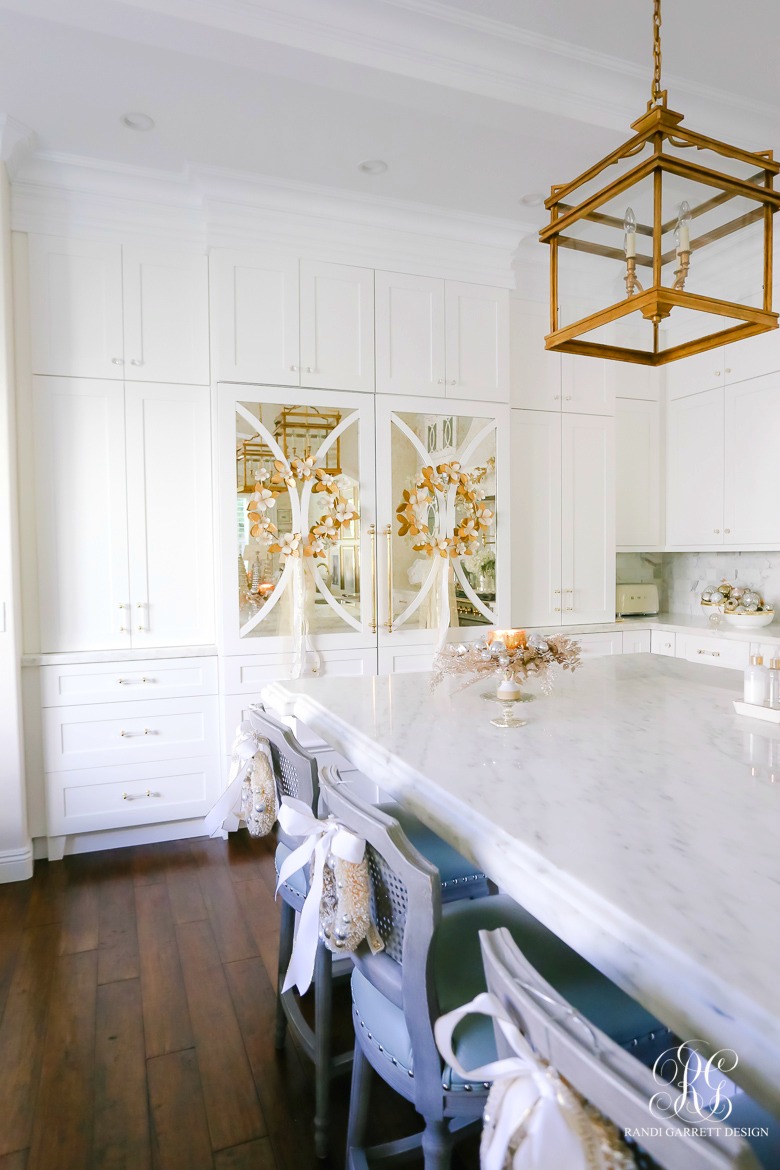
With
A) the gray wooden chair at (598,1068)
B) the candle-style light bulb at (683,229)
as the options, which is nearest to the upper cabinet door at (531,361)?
the candle-style light bulb at (683,229)

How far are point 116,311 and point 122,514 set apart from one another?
0.92 meters

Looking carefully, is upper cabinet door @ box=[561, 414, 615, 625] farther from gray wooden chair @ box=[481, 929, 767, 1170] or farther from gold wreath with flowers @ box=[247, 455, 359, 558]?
gray wooden chair @ box=[481, 929, 767, 1170]

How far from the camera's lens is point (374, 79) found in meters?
2.43

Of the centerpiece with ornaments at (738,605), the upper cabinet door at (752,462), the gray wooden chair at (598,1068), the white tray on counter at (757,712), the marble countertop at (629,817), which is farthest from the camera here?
the centerpiece with ornaments at (738,605)

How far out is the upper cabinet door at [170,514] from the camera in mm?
3250

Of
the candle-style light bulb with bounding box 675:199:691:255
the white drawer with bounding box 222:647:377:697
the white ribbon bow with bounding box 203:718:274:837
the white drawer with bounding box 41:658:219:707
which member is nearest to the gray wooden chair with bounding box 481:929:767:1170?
the white ribbon bow with bounding box 203:718:274:837

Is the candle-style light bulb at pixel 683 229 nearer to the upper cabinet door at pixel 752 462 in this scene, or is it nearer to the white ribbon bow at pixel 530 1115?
the white ribbon bow at pixel 530 1115

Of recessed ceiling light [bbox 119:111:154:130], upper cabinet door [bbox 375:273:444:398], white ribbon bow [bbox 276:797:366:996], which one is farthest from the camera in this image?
upper cabinet door [bbox 375:273:444:398]

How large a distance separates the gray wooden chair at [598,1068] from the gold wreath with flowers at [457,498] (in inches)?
112

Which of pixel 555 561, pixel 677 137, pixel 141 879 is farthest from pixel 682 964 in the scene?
pixel 555 561

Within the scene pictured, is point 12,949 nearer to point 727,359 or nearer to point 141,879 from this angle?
point 141,879

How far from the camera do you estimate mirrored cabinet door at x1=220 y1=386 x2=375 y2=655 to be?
324cm

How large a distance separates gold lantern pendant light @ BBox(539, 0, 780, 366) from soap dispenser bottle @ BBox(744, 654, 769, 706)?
0.84 meters

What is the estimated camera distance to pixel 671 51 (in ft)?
8.05
